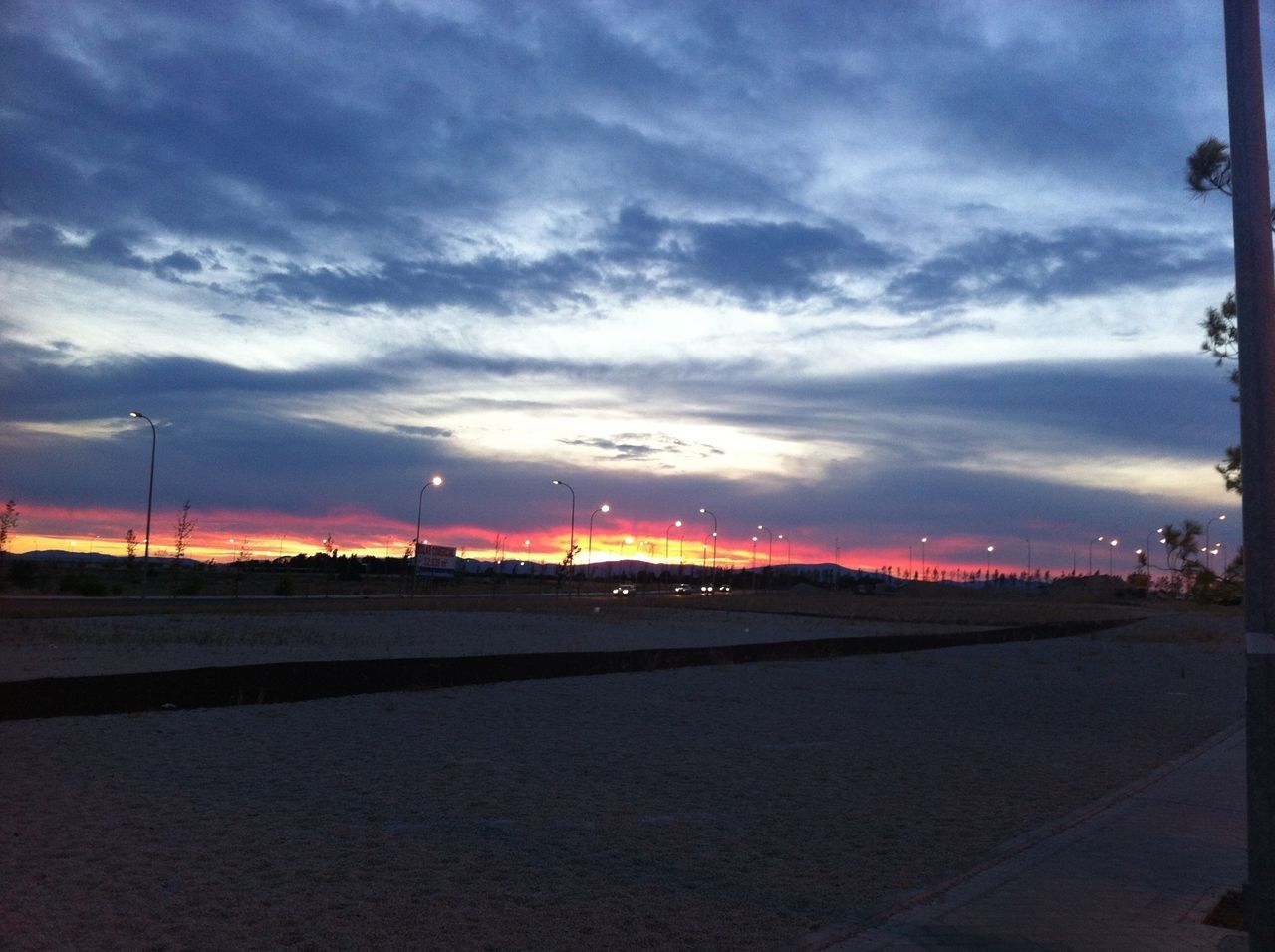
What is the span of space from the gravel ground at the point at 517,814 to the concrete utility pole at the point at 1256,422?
231cm

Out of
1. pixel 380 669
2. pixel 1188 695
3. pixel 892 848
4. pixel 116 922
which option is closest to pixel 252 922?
pixel 116 922

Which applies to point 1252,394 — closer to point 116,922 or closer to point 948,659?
point 116,922

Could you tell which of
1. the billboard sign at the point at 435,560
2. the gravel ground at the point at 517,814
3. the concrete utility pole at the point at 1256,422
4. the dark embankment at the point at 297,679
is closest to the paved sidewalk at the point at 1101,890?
the gravel ground at the point at 517,814

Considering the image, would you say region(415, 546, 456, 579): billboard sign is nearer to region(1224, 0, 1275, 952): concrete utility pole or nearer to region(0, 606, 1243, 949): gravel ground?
region(0, 606, 1243, 949): gravel ground

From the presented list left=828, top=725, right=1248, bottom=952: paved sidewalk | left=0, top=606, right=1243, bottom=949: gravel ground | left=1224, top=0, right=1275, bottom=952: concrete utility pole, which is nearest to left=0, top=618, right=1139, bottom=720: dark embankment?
left=0, top=606, right=1243, bottom=949: gravel ground

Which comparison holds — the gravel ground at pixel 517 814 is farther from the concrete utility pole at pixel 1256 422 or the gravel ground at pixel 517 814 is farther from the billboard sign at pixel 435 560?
the billboard sign at pixel 435 560

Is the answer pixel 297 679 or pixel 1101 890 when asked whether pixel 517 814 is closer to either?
pixel 1101 890

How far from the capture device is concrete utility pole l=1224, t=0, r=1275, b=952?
5520 millimetres

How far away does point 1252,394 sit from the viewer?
224 inches

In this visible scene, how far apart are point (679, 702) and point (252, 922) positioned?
13.0 m

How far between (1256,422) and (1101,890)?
336 cm

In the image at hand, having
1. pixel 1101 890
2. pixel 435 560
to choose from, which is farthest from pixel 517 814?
pixel 435 560

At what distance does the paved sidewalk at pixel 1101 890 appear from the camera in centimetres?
623

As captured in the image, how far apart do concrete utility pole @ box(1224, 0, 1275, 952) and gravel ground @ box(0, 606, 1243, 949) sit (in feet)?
7.57
